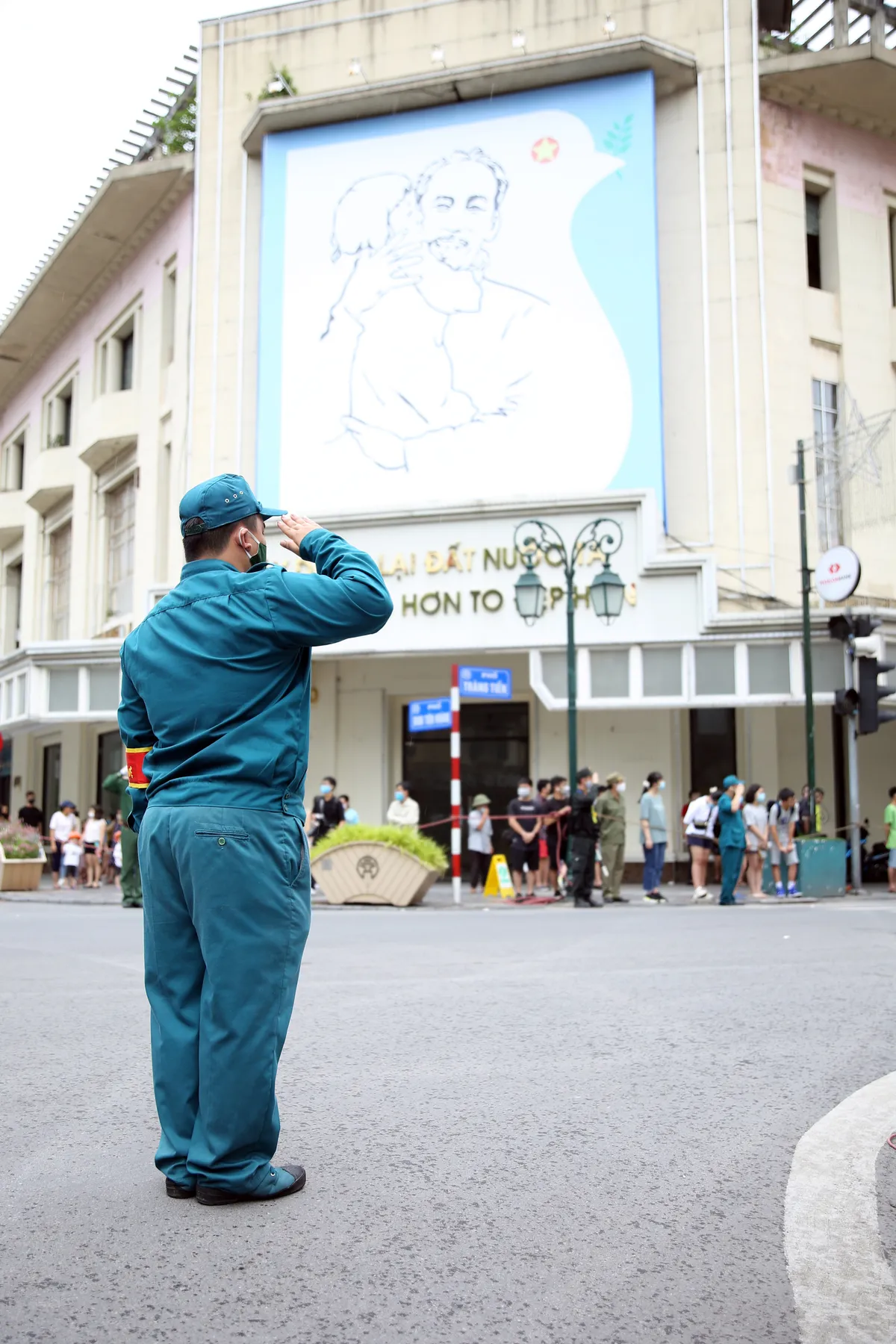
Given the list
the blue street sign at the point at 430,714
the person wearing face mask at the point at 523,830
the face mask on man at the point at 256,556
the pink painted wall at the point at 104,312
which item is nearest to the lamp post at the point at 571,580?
the person wearing face mask at the point at 523,830

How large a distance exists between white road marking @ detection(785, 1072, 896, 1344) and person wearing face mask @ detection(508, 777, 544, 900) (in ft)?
52.5

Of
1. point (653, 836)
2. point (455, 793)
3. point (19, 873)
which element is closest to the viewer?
point (455, 793)

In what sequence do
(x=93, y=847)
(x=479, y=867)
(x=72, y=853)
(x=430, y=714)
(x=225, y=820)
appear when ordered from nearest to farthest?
(x=225, y=820) < (x=430, y=714) < (x=479, y=867) < (x=72, y=853) < (x=93, y=847)

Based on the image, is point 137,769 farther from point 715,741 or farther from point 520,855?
point 715,741

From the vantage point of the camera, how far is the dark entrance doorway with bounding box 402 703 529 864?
1070 inches

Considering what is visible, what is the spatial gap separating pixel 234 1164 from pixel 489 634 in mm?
21153

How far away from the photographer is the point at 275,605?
11.5ft

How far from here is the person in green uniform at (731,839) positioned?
18719mm

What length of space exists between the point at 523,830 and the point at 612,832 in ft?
5.69

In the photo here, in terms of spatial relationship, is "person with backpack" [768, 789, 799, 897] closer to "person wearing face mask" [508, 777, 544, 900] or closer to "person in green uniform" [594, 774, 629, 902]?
"person in green uniform" [594, 774, 629, 902]

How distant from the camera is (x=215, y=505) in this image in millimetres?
3697

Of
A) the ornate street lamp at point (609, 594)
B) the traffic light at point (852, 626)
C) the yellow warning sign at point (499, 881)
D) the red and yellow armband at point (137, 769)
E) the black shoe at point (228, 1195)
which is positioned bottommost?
the yellow warning sign at point (499, 881)

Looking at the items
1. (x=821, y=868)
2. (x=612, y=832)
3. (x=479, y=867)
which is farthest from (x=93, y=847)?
(x=821, y=868)

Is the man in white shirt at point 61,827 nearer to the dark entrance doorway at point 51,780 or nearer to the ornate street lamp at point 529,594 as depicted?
the ornate street lamp at point 529,594
